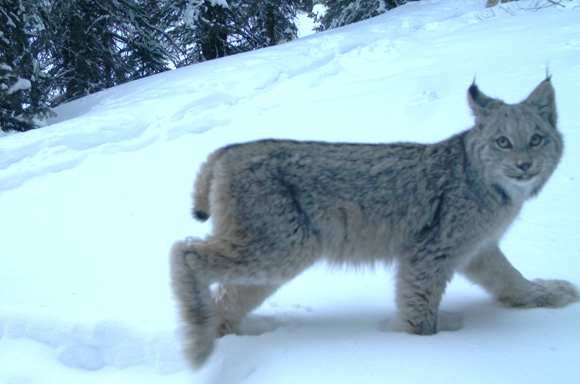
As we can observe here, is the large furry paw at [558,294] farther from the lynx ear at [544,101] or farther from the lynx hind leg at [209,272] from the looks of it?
the lynx hind leg at [209,272]

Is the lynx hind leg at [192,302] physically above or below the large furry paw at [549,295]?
above

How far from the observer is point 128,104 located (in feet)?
31.6

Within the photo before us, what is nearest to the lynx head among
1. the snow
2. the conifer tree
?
the snow

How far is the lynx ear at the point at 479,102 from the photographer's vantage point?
3.61 m

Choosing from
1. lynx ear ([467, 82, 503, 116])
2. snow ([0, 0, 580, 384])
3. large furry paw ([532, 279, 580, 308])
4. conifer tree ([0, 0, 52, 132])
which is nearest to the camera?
snow ([0, 0, 580, 384])

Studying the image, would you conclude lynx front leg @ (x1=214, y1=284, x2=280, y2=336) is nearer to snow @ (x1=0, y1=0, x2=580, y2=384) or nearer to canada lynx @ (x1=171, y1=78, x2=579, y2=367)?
canada lynx @ (x1=171, y1=78, x2=579, y2=367)

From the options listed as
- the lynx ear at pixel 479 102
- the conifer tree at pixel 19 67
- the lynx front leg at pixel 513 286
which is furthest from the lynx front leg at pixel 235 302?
the conifer tree at pixel 19 67

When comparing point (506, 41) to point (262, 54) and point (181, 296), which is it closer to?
point (262, 54)

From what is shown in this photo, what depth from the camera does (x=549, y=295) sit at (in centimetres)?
347

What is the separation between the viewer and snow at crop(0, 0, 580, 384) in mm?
2908

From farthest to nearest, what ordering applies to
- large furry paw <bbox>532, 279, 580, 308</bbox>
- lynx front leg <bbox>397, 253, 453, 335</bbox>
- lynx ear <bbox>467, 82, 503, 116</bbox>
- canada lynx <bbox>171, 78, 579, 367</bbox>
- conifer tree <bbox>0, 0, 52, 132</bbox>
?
1. conifer tree <bbox>0, 0, 52, 132</bbox>
2. lynx ear <bbox>467, 82, 503, 116</bbox>
3. large furry paw <bbox>532, 279, 580, 308</bbox>
4. lynx front leg <bbox>397, 253, 453, 335</bbox>
5. canada lynx <bbox>171, 78, 579, 367</bbox>

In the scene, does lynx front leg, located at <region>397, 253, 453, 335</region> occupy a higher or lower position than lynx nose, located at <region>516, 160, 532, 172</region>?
lower

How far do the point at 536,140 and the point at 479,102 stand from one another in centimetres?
54

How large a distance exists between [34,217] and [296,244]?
3.68 metres
